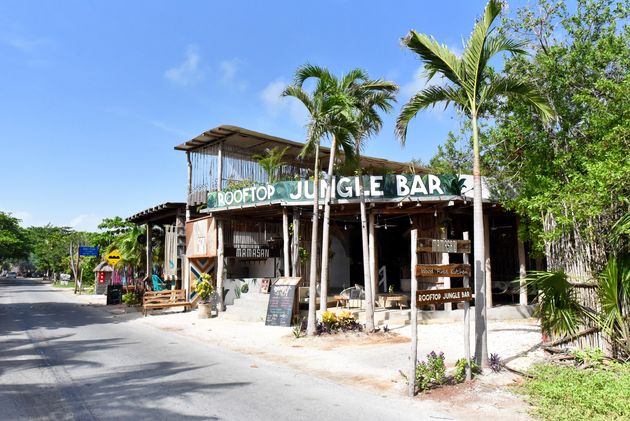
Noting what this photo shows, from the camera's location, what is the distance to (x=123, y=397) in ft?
21.8

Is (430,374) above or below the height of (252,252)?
below

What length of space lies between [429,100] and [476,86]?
98 cm

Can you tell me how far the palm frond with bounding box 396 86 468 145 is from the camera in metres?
8.82

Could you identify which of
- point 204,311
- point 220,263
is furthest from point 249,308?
point 220,263

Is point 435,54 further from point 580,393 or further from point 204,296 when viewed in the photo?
point 204,296

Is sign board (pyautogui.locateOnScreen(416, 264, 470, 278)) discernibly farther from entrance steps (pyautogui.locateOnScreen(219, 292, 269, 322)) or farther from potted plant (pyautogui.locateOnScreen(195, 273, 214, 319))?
potted plant (pyautogui.locateOnScreen(195, 273, 214, 319))

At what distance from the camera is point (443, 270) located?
7656 mm

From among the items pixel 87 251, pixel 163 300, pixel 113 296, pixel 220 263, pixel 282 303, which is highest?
pixel 87 251

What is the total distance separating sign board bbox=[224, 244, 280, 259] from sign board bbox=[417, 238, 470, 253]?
41.6ft

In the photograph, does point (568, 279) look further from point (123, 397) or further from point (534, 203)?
point (123, 397)

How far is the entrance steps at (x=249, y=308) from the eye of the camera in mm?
16219

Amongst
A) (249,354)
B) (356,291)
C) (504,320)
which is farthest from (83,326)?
(504,320)

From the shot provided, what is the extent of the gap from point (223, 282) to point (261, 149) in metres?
6.22


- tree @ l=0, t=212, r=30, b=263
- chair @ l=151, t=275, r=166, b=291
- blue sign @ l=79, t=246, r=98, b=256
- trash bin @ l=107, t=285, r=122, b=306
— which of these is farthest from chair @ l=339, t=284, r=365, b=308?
tree @ l=0, t=212, r=30, b=263
